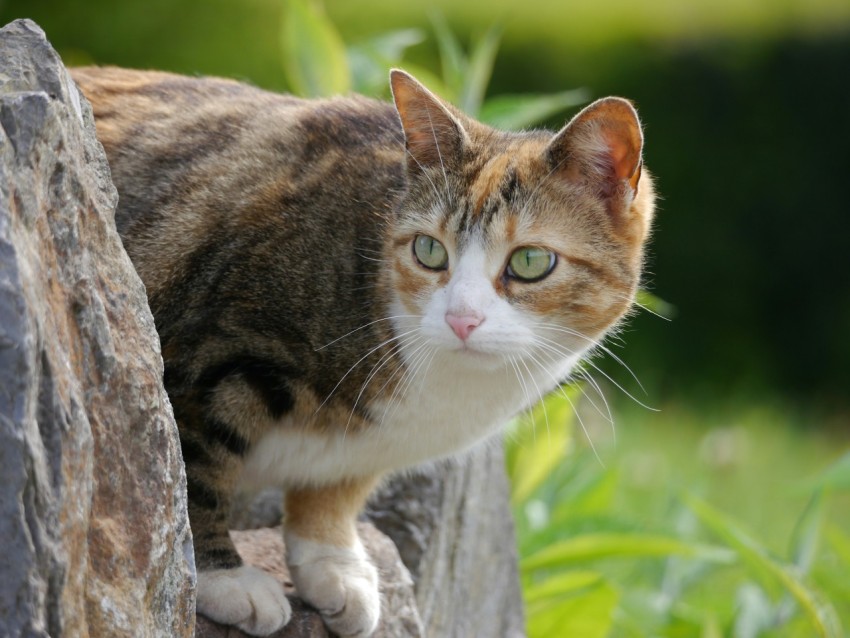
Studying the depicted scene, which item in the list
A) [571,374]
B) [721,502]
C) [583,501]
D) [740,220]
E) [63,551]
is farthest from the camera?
[740,220]

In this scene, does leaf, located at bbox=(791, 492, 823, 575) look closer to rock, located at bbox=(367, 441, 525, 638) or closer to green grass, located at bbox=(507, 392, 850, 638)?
green grass, located at bbox=(507, 392, 850, 638)

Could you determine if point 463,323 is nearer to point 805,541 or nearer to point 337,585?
point 337,585

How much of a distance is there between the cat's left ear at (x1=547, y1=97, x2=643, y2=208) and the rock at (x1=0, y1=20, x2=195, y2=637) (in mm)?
900

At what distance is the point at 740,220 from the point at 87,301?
17.9 feet

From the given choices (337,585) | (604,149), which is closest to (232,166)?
(604,149)

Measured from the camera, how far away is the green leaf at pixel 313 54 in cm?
353

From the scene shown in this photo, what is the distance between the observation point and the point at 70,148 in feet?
4.59

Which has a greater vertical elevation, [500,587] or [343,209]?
[343,209]

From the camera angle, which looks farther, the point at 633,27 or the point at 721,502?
the point at 633,27

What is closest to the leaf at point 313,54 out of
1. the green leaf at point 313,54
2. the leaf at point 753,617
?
the green leaf at point 313,54

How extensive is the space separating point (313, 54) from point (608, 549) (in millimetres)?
1757

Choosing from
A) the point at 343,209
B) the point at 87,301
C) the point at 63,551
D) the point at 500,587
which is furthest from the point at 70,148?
the point at 500,587

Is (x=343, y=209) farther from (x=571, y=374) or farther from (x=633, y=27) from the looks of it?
(x=633, y=27)

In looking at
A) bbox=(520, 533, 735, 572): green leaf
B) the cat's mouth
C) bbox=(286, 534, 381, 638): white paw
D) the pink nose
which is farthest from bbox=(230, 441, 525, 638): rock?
the pink nose
